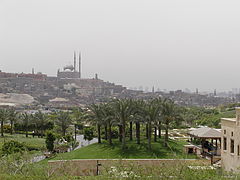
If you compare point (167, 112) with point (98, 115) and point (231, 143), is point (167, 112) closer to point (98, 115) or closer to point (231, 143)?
point (98, 115)

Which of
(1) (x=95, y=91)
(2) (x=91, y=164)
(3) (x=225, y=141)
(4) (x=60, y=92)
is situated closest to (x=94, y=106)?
(2) (x=91, y=164)

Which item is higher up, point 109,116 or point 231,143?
point 109,116

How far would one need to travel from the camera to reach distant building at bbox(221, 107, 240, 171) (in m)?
16.4

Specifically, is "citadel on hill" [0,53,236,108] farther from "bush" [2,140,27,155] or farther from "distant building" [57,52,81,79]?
"bush" [2,140,27,155]

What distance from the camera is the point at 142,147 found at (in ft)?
77.7

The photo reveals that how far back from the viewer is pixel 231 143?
17.3 meters

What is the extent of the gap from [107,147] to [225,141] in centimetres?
942

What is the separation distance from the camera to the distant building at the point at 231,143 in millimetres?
16422

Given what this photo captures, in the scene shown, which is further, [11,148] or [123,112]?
[123,112]

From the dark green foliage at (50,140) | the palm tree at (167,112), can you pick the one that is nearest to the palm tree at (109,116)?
the palm tree at (167,112)

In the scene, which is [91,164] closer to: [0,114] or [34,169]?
[34,169]

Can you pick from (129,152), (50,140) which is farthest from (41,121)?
(129,152)

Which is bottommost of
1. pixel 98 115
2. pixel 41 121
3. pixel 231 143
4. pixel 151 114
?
pixel 41 121

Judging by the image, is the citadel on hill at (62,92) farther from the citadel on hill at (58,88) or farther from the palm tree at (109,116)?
the palm tree at (109,116)
